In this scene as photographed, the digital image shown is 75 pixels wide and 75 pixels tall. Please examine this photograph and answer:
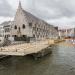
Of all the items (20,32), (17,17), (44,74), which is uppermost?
(17,17)

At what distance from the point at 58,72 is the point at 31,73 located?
328 cm

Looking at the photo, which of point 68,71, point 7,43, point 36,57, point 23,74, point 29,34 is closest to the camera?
point 23,74

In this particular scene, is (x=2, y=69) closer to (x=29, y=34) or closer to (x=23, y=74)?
(x=23, y=74)

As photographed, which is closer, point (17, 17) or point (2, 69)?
point (2, 69)

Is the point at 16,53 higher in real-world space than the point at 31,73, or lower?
higher

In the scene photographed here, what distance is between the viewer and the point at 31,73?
18.9 m

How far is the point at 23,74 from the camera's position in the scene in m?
18.3

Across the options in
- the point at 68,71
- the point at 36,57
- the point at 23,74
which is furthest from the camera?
the point at 36,57

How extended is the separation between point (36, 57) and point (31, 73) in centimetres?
681

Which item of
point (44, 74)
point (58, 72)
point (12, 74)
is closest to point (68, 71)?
point (58, 72)

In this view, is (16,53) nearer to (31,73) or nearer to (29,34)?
(31,73)

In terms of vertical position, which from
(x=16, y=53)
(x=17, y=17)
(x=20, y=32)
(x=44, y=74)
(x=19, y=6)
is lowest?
(x=44, y=74)

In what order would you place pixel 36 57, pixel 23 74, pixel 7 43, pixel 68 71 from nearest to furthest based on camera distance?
1. pixel 23 74
2. pixel 68 71
3. pixel 36 57
4. pixel 7 43

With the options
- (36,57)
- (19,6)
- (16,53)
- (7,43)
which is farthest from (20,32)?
(16,53)
